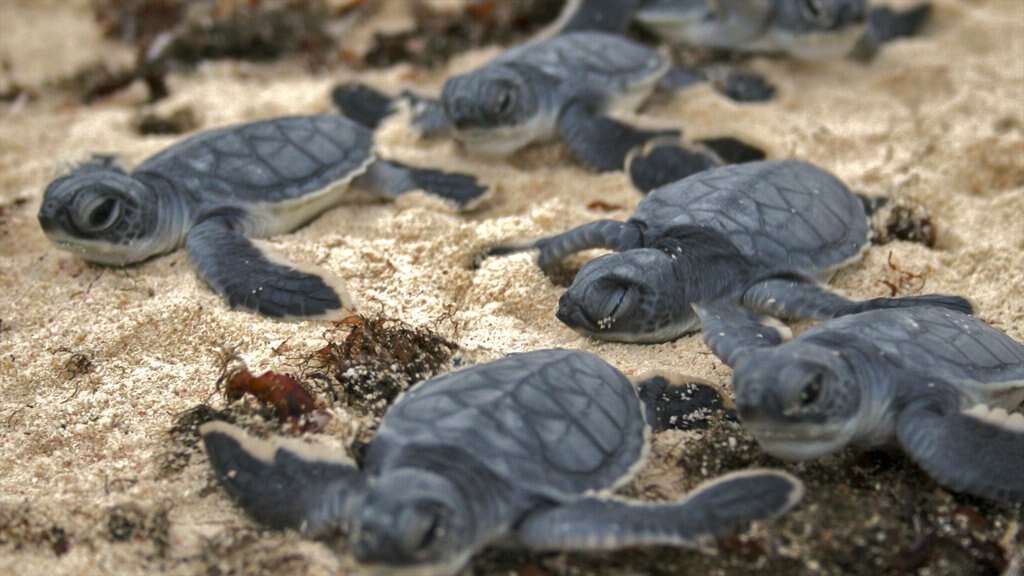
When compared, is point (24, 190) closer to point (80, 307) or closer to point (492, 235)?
point (80, 307)

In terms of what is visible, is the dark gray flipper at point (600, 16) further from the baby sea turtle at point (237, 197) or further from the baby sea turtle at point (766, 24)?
the baby sea turtle at point (237, 197)

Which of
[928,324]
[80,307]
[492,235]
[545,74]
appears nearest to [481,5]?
[545,74]

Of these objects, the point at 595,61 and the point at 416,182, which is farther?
the point at 595,61

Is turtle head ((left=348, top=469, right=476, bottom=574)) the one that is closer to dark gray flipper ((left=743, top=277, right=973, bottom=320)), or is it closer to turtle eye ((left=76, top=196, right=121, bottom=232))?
dark gray flipper ((left=743, top=277, right=973, bottom=320))

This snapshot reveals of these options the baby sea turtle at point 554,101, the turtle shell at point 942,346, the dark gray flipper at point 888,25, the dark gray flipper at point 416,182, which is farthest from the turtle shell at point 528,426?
the dark gray flipper at point 888,25

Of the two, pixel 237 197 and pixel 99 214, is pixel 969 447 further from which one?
pixel 99 214

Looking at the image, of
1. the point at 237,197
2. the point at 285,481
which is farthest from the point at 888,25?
the point at 285,481
